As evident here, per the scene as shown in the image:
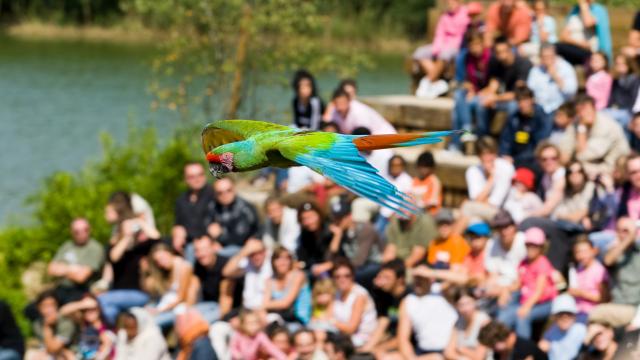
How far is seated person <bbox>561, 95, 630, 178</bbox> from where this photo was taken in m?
8.45

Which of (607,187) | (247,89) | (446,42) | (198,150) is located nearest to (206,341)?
(607,187)

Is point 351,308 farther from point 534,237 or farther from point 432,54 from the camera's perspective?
point 432,54

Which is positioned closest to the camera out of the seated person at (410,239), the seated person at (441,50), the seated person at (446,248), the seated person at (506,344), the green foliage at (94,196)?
the seated person at (506,344)

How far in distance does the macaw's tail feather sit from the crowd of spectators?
3.15 metres

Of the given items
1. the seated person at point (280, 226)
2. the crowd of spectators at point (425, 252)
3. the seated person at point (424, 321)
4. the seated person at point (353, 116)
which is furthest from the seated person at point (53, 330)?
the seated person at point (424, 321)

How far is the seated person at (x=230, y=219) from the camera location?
352 inches

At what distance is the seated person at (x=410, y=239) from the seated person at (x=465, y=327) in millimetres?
710

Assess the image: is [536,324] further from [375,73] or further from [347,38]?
[347,38]

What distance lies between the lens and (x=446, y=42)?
1085 centimetres

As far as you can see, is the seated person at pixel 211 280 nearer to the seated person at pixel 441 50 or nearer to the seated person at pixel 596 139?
the seated person at pixel 596 139

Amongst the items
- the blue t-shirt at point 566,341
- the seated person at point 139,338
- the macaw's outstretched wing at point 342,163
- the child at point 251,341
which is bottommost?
the seated person at point 139,338

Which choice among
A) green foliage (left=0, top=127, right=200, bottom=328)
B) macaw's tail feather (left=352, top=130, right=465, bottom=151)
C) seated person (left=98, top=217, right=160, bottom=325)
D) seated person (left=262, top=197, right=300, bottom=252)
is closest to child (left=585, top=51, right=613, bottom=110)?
seated person (left=262, top=197, right=300, bottom=252)

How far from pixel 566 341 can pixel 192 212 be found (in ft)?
10.8

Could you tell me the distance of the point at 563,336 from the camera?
7.22 m
